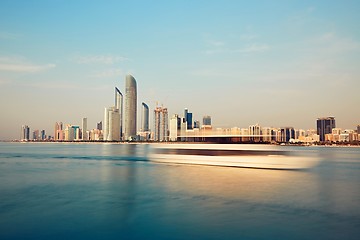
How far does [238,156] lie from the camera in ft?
107

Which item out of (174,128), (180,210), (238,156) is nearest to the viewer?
(180,210)

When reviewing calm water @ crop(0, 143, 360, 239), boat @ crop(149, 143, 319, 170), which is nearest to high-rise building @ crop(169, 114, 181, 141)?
boat @ crop(149, 143, 319, 170)

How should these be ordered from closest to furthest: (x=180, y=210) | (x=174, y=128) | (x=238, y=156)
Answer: (x=180, y=210) → (x=238, y=156) → (x=174, y=128)

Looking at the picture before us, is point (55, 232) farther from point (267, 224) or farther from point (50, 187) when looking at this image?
point (50, 187)

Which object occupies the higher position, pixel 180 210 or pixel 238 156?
pixel 238 156

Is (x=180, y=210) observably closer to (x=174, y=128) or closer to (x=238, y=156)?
(x=238, y=156)

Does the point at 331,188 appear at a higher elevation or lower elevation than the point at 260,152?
lower

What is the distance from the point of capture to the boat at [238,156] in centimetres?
3044

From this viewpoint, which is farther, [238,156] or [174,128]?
[174,128]


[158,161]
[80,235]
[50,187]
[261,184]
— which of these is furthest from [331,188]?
[158,161]

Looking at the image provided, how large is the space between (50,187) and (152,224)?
41.4 ft

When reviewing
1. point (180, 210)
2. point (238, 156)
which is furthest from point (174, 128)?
point (180, 210)

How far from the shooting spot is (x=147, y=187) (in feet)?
73.6

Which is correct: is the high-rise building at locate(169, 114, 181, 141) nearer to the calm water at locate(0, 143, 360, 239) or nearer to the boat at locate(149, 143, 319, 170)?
the boat at locate(149, 143, 319, 170)
